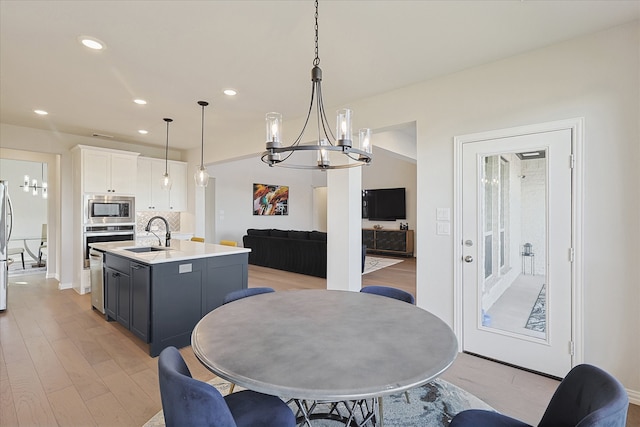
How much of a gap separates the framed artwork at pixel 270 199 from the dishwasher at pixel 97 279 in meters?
5.10

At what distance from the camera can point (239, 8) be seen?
2.05 meters

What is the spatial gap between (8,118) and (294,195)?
682 cm

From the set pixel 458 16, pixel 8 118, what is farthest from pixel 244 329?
pixel 8 118

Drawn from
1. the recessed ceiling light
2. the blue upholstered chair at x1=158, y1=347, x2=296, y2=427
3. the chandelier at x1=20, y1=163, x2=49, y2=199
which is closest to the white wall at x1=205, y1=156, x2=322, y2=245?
the chandelier at x1=20, y1=163, x2=49, y2=199

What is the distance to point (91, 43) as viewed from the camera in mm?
2465

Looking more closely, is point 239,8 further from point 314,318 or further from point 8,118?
point 8,118

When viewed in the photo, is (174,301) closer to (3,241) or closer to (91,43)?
(91,43)

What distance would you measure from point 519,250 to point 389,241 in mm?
6150

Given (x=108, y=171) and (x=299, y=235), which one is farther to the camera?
(x=299, y=235)

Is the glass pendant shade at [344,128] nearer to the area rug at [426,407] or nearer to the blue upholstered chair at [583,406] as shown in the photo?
the blue upholstered chair at [583,406]

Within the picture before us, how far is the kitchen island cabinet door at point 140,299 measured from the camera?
2.94m

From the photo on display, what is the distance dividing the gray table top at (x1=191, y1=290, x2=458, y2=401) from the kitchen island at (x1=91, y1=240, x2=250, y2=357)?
1.51 meters

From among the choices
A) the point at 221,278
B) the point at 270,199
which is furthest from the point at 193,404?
the point at 270,199

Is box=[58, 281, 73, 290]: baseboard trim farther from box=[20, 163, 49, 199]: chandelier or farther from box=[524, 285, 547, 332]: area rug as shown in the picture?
box=[524, 285, 547, 332]: area rug
